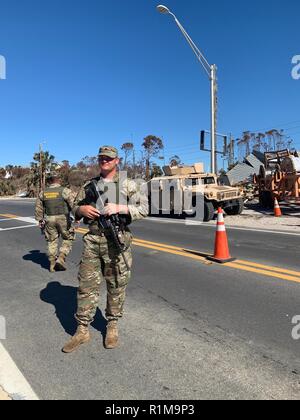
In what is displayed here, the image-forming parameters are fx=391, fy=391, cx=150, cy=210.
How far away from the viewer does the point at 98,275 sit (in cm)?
366

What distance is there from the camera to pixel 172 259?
757 cm

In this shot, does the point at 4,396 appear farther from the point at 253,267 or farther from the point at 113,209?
the point at 253,267

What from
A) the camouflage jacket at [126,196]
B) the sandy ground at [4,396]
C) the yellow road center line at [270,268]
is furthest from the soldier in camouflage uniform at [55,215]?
the sandy ground at [4,396]

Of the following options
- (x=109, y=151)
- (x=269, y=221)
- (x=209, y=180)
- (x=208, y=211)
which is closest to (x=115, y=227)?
(x=109, y=151)

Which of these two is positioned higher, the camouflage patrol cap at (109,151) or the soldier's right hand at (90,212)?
the camouflage patrol cap at (109,151)

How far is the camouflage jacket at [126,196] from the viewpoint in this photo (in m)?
3.70

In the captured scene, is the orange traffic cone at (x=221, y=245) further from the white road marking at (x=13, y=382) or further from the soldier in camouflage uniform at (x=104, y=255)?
the white road marking at (x=13, y=382)

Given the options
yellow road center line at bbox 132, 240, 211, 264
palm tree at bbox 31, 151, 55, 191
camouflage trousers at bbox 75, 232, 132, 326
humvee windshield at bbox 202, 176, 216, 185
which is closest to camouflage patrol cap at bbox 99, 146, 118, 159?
camouflage trousers at bbox 75, 232, 132, 326

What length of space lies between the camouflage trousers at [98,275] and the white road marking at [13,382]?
0.69 meters

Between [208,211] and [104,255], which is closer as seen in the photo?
[104,255]

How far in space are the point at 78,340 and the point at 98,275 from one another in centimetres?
61

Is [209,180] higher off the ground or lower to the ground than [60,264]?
higher

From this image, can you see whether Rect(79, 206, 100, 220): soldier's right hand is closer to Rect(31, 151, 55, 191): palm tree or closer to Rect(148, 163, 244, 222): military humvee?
Rect(148, 163, 244, 222): military humvee
